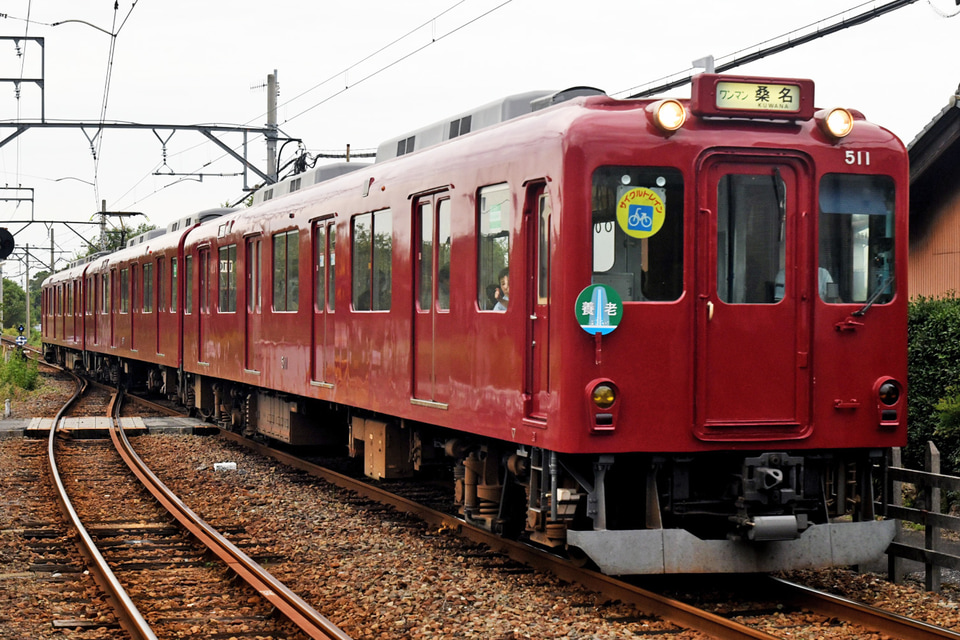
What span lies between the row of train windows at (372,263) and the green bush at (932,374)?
4.21 m

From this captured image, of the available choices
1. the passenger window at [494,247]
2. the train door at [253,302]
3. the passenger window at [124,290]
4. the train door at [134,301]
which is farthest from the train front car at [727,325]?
the passenger window at [124,290]

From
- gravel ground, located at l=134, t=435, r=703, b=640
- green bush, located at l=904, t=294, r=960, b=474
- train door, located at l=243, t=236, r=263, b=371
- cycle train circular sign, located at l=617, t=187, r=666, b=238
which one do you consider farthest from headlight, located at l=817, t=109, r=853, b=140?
train door, located at l=243, t=236, r=263, b=371

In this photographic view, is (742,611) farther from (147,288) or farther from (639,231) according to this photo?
(147,288)

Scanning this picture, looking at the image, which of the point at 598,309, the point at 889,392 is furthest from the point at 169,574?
the point at 889,392

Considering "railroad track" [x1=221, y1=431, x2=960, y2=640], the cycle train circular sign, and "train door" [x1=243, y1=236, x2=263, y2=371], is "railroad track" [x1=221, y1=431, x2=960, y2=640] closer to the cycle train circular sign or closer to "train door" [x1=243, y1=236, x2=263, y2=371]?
the cycle train circular sign

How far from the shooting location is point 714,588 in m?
7.74

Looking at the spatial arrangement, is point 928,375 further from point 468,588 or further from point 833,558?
point 468,588

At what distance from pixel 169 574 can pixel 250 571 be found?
2.12ft

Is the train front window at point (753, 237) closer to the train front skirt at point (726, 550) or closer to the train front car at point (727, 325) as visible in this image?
the train front car at point (727, 325)

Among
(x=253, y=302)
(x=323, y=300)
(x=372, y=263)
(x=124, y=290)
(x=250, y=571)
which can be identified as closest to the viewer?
(x=250, y=571)

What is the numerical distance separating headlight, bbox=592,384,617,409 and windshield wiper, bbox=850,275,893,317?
1.61 meters

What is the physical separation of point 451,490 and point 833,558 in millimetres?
5454

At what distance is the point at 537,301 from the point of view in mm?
7547

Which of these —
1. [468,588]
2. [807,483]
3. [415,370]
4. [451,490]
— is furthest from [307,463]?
[807,483]
